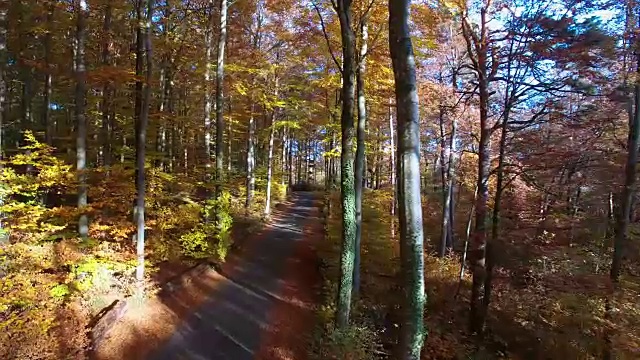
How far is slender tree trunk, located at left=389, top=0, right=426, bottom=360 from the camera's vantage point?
14.3ft

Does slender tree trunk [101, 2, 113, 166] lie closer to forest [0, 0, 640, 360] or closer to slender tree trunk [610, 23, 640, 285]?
forest [0, 0, 640, 360]

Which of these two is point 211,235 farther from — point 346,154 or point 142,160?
point 346,154

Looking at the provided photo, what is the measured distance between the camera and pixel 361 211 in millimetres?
12055

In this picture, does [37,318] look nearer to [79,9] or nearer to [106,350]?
[106,350]

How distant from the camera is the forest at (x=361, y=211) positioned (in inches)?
285

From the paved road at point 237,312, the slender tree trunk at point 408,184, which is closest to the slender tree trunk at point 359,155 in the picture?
the paved road at point 237,312

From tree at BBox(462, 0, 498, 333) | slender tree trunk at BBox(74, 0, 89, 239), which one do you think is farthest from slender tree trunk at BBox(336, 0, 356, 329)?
→ slender tree trunk at BBox(74, 0, 89, 239)

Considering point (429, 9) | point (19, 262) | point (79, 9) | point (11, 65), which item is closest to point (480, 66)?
point (429, 9)

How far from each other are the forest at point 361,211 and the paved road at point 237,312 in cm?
12

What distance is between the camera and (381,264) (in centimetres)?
1338

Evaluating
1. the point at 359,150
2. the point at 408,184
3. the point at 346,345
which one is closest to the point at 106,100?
the point at 359,150

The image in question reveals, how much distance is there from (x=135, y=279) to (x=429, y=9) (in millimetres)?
11250

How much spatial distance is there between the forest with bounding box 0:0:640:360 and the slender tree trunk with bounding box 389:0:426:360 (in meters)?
0.02

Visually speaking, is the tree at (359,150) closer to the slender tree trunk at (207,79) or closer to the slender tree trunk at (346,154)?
the slender tree trunk at (346,154)
